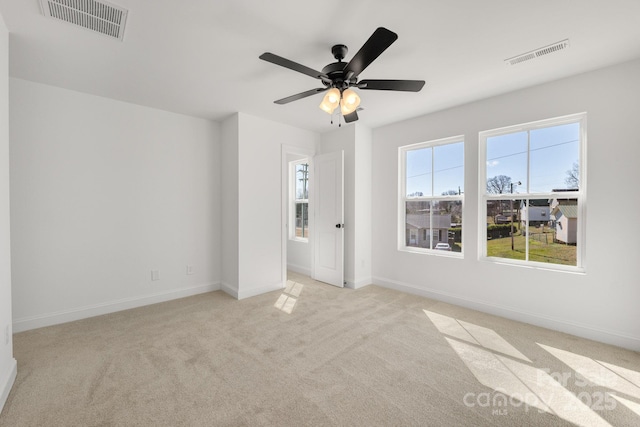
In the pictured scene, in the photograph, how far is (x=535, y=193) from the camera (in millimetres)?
3148

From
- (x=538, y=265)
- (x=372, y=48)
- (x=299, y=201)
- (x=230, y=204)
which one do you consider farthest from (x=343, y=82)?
(x=299, y=201)

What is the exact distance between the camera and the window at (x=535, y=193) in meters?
2.91

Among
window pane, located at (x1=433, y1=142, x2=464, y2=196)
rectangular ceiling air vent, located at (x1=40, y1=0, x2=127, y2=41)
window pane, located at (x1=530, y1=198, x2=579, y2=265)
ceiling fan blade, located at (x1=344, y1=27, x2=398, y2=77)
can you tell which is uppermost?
rectangular ceiling air vent, located at (x1=40, y1=0, x2=127, y2=41)

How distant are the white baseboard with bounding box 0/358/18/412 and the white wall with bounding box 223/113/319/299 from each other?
2120 millimetres

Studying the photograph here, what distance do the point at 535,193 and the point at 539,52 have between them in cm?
150

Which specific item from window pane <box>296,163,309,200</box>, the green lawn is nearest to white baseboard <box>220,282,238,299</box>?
window pane <box>296,163,309,200</box>

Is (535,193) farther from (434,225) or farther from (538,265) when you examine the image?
(434,225)

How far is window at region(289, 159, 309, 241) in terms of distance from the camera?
5781mm

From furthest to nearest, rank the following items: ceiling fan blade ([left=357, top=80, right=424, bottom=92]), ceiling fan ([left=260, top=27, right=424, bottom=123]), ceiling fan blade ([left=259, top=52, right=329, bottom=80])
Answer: ceiling fan blade ([left=357, top=80, right=424, bottom=92]), ceiling fan ([left=260, top=27, right=424, bottom=123]), ceiling fan blade ([left=259, top=52, right=329, bottom=80])

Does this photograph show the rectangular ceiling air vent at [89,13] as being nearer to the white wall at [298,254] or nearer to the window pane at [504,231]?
the white wall at [298,254]

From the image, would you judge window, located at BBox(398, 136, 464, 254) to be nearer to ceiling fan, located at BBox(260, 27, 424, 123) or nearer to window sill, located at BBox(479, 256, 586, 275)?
window sill, located at BBox(479, 256, 586, 275)

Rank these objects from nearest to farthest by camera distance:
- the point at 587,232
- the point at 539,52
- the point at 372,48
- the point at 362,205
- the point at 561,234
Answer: the point at 372,48 → the point at 539,52 → the point at 587,232 → the point at 561,234 → the point at 362,205

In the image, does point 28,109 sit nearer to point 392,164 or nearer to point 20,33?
point 20,33

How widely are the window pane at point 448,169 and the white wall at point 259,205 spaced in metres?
2.27
